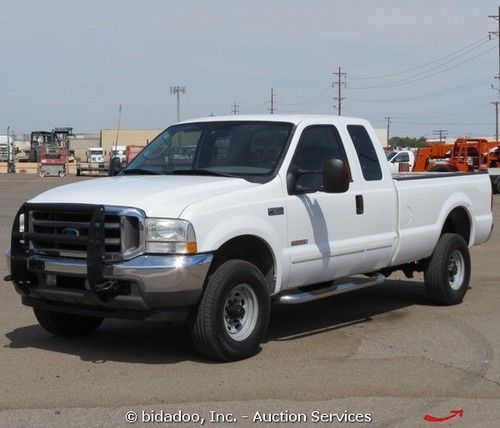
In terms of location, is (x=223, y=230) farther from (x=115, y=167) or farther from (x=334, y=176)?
(x=115, y=167)

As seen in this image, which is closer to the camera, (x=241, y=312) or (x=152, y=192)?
(x=152, y=192)

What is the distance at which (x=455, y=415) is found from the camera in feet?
19.5

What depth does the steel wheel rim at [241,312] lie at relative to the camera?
A: 23.8ft

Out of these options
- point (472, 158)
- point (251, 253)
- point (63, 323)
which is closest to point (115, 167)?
point (63, 323)

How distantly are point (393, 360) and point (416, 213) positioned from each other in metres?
2.42

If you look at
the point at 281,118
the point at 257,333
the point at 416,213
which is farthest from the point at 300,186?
the point at 416,213

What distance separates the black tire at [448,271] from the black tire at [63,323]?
3.87m

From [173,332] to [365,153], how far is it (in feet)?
8.63

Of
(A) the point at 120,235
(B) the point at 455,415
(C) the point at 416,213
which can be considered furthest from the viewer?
(C) the point at 416,213

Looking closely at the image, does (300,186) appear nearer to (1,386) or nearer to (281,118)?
(281,118)

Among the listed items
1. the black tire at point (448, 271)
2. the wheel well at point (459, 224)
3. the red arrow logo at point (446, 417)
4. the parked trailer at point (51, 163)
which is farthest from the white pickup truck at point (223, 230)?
the parked trailer at point (51, 163)

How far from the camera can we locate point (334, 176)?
774 centimetres

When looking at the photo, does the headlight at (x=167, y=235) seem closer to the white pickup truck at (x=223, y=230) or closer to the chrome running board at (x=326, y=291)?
the white pickup truck at (x=223, y=230)

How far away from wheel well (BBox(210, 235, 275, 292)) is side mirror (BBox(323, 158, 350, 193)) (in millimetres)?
809
